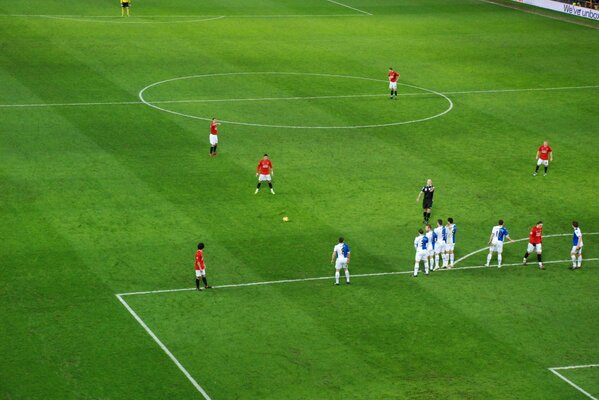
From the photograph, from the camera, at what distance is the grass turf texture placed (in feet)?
103

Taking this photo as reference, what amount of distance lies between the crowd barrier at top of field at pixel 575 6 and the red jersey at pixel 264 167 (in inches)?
1849

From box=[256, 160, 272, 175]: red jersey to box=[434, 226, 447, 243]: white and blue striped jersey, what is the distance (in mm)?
8366

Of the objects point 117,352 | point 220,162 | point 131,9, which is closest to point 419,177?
point 220,162

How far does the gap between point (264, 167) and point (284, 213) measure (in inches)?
95.1

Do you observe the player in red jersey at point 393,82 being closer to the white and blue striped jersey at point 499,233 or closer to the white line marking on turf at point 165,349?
the white and blue striped jersey at point 499,233

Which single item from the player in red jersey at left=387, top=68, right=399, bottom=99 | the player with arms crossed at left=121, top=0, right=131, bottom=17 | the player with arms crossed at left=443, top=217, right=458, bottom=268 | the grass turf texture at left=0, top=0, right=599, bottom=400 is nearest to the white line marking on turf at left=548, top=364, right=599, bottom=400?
the grass turf texture at left=0, top=0, right=599, bottom=400

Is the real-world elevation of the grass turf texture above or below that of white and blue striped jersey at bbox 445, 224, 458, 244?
below

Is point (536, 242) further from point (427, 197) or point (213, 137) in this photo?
point (213, 137)

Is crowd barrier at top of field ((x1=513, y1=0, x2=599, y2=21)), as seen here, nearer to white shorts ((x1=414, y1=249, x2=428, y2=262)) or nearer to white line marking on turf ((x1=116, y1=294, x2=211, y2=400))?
white shorts ((x1=414, y1=249, x2=428, y2=262))

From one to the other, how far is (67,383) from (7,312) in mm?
4876

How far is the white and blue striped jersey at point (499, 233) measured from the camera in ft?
126

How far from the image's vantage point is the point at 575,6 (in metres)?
86.8

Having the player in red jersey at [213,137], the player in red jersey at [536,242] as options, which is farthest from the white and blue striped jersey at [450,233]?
the player in red jersey at [213,137]

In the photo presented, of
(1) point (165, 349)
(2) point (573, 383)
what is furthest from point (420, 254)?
(1) point (165, 349)
